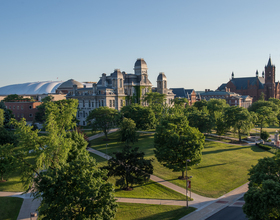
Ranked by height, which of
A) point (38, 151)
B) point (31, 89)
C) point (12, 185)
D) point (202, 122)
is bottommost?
point (12, 185)

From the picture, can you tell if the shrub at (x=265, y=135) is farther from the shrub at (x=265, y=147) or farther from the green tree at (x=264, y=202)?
the green tree at (x=264, y=202)

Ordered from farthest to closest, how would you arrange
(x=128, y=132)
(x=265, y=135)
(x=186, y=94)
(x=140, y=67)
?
(x=186, y=94)
(x=140, y=67)
(x=265, y=135)
(x=128, y=132)

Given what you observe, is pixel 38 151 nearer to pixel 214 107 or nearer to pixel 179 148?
pixel 179 148

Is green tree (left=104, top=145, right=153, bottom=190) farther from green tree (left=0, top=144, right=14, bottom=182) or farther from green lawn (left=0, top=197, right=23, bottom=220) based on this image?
green tree (left=0, top=144, right=14, bottom=182)

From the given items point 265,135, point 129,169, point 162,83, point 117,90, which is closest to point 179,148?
point 129,169

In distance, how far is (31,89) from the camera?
158000mm

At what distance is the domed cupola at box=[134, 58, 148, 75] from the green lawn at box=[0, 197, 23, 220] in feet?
247

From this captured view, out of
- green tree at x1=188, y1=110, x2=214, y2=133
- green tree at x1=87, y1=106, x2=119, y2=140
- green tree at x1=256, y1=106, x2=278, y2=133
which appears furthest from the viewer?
green tree at x1=256, y1=106, x2=278, y2=133

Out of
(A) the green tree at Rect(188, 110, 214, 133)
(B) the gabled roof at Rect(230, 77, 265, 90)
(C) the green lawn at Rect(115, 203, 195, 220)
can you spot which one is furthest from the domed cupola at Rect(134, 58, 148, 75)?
(B) the gabled roof at Rect(230, 77, 265, 90)

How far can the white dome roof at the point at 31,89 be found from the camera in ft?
509

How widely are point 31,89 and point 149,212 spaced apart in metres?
147

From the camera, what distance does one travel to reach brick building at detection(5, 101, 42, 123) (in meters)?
92.4

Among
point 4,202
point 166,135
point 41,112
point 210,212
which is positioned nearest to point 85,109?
point 41,112

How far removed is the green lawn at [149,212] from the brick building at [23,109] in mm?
73205
